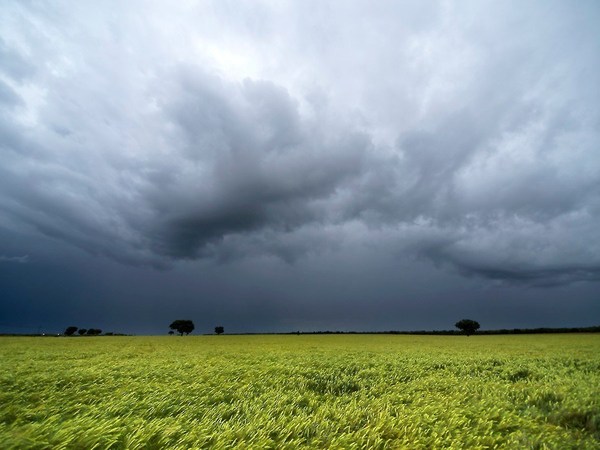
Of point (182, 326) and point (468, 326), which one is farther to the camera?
point (182, 326)

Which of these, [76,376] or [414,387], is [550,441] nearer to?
[414,387]

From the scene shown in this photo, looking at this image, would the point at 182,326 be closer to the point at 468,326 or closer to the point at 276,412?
the point at 468,326

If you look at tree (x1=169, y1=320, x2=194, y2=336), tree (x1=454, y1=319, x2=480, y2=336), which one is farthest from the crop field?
tree (x1=169, y1=320, x2=194, y2=336)

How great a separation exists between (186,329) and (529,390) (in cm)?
15984

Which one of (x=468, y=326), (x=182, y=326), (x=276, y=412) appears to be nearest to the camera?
(x=276, y=412)

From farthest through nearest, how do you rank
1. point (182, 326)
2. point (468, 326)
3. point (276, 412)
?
point (182, 326), point (468, 326), point (276, 412)

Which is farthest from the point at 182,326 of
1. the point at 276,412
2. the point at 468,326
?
the point at 276,412

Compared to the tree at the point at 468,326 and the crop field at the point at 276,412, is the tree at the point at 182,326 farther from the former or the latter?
the crop field at the point at 276,412

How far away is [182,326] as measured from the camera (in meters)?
148

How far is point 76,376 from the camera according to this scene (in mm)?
9594

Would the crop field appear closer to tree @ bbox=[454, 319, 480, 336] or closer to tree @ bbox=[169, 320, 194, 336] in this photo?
tree @ bbox=[454, 319, 480, 336]

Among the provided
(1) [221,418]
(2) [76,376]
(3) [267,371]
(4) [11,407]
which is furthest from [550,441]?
(2) [76,376]

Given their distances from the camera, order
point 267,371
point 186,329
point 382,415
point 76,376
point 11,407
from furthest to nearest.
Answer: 1. point 186,329
2. point 267,371
3. point 76,376
4. point 382,415
5. point 11,407

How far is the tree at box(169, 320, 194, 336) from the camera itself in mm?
148375
